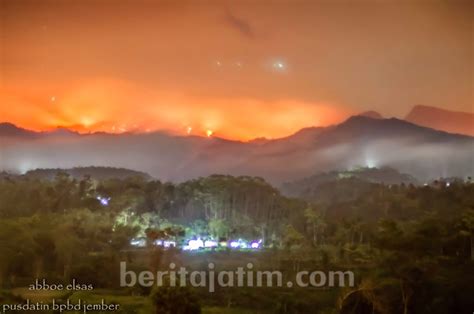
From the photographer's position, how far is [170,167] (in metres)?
3.97

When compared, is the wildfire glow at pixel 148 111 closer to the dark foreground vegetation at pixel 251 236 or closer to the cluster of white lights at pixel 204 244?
the dark foreground vegetation at pixel 251 236

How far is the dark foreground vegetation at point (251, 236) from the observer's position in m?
3.69

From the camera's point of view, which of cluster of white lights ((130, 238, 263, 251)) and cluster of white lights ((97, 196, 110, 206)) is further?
cluster of white lights ((97, 196, 110, 206))

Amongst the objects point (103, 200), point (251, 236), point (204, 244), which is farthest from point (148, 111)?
point (251, 236)

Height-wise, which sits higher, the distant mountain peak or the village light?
the distant mountain peak

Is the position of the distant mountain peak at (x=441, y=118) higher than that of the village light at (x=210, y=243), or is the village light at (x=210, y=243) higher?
the distant mountain peak at (x=441, y=118)

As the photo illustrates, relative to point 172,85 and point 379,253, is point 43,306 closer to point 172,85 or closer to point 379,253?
point 172,85

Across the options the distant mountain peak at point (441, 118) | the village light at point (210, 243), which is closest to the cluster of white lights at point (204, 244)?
the village light at point (210, 243)

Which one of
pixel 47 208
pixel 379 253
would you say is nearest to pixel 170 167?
pixel 47 208

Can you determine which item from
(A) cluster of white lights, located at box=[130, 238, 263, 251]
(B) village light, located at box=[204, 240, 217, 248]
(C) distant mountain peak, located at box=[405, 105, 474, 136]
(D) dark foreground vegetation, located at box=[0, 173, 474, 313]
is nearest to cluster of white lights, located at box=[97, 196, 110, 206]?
(D) dark foreground vegetation, located at box=[0, 173, 474, 313]

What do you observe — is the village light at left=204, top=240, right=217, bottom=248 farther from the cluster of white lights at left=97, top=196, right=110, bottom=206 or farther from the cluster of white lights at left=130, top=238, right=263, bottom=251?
the cluster of white lights at left=97, top=196, right=110, bottom=206

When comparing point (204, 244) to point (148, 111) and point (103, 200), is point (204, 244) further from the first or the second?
point (148, 111)

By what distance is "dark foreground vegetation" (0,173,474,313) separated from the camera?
12.1 feet

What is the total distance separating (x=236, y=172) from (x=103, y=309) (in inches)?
48.5
